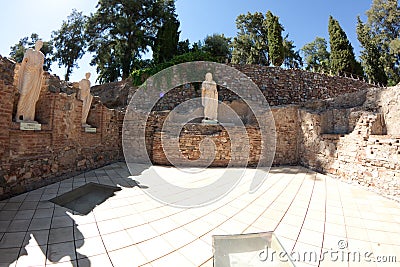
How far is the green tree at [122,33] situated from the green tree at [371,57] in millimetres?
19953

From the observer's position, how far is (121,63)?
16609 mm

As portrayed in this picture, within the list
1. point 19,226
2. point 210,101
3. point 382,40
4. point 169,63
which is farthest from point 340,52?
point 19,226

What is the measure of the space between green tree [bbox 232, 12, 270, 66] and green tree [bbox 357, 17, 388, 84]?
900 cm

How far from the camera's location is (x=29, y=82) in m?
3.70

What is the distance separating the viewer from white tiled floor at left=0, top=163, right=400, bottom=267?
1808mm

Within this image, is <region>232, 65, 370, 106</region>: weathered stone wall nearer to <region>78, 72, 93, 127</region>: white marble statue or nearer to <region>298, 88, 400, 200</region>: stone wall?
<region>298, 88, 400, 200</region>: stone wall

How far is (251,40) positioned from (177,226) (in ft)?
83.1

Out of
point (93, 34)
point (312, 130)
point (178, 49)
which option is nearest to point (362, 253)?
point (312, 130)

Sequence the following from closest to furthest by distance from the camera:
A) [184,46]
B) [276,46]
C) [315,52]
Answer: [276,46], [184,46], [315,52]

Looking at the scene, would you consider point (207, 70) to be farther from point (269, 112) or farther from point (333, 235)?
point (333, 235)

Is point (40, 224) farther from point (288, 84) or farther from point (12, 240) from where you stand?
point (288, 84)

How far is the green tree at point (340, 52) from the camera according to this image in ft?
50.4

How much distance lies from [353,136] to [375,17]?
22.7 metres

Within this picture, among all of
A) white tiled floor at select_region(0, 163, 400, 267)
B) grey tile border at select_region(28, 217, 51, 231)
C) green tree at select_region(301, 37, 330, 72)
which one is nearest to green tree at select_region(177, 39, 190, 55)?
white tiled floor at select_region(0, 163, 400, 267)
